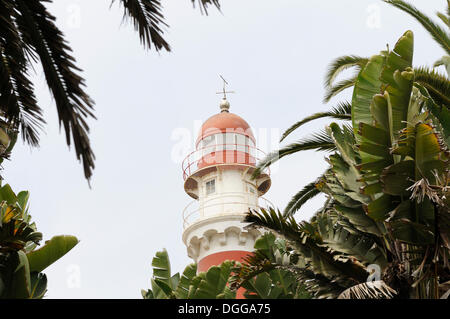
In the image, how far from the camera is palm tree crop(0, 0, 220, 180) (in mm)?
5711

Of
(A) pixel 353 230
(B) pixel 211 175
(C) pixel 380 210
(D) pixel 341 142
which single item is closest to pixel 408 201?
(C) pixel 380 210

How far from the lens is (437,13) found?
1553 cm

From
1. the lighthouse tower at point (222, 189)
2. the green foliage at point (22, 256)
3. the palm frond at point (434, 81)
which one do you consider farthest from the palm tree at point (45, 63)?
the lighthouse tower at point (222, 189)

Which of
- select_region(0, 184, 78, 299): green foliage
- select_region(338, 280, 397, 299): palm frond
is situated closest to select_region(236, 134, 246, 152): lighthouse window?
select_region(0, 184, 78, 299): green foliage

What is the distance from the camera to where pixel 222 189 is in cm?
2914

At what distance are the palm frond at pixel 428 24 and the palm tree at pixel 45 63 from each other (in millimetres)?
9133

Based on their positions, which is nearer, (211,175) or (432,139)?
(432,139)

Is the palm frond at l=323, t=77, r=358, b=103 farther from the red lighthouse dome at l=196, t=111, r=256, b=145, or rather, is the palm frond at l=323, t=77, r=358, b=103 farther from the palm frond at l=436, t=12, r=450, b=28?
the red lighthouse dome at l=196, t=111, r=256, b=145

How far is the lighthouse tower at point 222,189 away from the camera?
92.8 feet

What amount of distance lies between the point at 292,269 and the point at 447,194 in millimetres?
3034

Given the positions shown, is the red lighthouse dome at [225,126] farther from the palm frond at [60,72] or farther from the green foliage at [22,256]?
the palm frond at [60,72]

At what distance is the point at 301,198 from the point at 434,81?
4769mm
